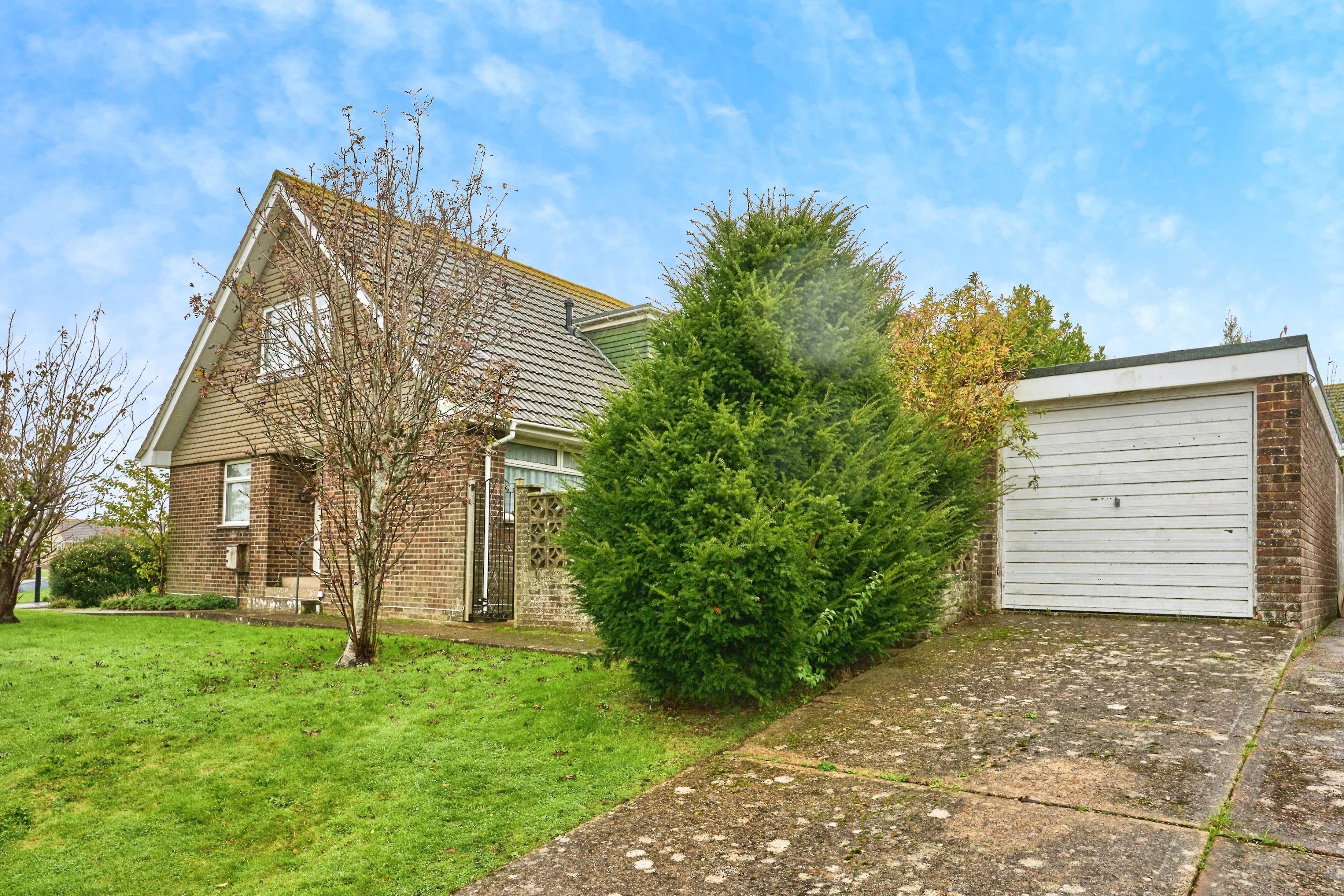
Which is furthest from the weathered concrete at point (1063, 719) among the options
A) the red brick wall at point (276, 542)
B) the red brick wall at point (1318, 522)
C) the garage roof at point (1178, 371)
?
the red brick wall at point (276, 542)

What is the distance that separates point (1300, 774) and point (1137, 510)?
19.6 feet

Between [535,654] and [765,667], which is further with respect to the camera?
[535,654]

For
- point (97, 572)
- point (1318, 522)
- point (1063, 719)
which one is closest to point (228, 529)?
point (97, 572)

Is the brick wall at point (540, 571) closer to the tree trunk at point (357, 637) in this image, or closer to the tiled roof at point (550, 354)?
the tiled roof at point (550, 354)

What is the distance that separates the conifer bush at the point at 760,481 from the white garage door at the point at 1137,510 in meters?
3.95

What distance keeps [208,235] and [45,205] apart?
2.11 m

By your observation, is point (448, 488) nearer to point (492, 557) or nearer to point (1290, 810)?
point (492, 557)

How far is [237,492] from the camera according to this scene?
16547mm

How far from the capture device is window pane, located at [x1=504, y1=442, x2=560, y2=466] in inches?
508

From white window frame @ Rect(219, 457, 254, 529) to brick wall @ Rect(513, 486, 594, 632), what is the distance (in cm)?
737

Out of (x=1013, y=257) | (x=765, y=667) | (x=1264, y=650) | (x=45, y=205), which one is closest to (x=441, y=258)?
(x=765, y=667)

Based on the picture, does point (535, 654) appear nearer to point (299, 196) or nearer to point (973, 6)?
point (299, 196)

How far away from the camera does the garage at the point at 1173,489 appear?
885 centimetres

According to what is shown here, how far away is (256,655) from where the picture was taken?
8.75m
